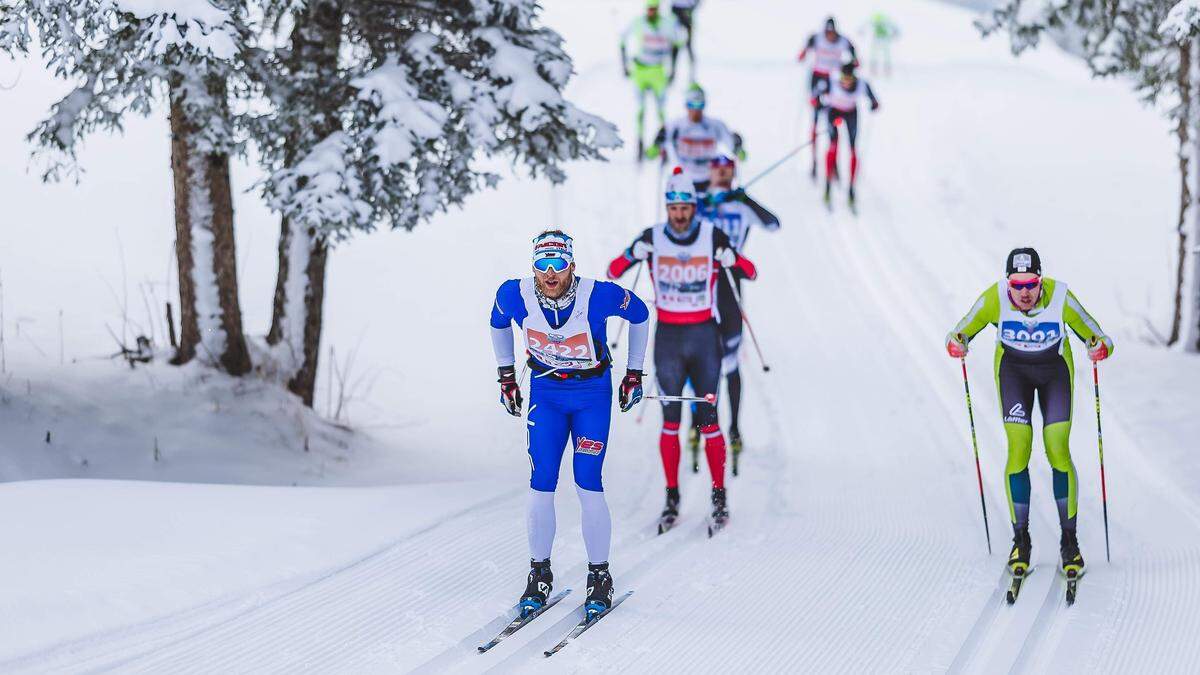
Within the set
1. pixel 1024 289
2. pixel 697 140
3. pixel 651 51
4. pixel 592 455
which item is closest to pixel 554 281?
pixel 592 455

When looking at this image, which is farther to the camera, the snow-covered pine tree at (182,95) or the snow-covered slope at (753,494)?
the snow-covered pine tree at (182,95)

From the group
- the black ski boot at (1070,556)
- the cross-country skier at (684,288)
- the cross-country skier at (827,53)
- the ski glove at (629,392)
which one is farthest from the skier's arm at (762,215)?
the cross-country skier at (827,53)

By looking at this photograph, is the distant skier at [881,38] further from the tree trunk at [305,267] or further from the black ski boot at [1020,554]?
the black ski boot at [1020,554]

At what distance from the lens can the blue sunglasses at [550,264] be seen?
569 cm

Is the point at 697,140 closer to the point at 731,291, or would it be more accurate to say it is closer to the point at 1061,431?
the point at 731,291

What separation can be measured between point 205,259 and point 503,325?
447cm

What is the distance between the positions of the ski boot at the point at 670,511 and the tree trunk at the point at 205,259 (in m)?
4.20

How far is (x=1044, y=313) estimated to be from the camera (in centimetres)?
662

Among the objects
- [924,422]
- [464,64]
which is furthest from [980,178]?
[464,64]

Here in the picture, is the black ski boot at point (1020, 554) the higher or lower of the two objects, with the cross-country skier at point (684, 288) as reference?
lower

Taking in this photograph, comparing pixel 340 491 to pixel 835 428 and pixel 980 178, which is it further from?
pixel 980 178

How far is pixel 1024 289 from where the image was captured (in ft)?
21.4

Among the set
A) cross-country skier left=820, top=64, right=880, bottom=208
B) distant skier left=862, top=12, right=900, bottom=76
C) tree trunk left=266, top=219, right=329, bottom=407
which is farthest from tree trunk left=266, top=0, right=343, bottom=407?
distant skier left=862, top=12, right=900, bottom=76

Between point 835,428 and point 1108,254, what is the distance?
324 inches
